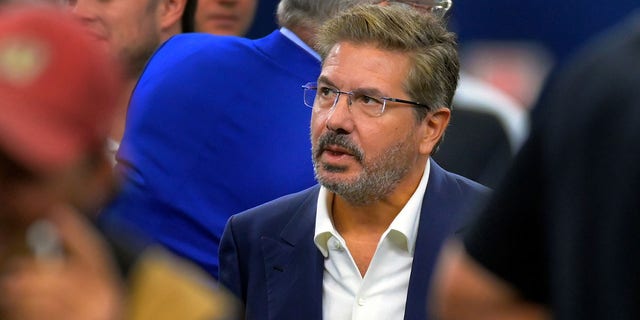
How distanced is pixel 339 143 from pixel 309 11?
917mm

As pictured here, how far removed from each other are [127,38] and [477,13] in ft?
5.34

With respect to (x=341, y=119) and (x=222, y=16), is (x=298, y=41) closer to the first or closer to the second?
(x=341, y=119)

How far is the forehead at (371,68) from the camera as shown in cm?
355

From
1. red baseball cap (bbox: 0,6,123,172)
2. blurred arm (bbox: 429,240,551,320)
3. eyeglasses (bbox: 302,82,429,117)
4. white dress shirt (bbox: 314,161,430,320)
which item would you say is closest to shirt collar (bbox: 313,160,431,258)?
white dress shirt (bbox: 314,161,430,320)

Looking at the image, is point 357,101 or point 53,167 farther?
point 357,101

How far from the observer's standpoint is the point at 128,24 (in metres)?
4.67

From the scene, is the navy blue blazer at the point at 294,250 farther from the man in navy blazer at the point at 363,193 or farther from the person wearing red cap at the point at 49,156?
the person wearing red cap at the point at 49,156

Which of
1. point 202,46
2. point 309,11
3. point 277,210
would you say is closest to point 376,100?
point 277,210

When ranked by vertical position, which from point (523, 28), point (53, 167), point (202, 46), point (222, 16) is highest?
point (53, 167)

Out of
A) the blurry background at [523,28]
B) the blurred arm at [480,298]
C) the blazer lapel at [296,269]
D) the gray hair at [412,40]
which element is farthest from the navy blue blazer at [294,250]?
the blurry background at [523,28]

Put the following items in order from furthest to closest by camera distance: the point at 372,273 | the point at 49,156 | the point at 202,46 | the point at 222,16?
the point at 222,16 < the point at 202,46 < the point at 372,273 < the point at 49,156

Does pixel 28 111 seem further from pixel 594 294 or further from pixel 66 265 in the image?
pixel 594 294

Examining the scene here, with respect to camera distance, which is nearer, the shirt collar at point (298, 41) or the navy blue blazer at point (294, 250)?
the navy blue blazer at point (294, 250)

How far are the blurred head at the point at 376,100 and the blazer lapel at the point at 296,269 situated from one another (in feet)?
0.42
